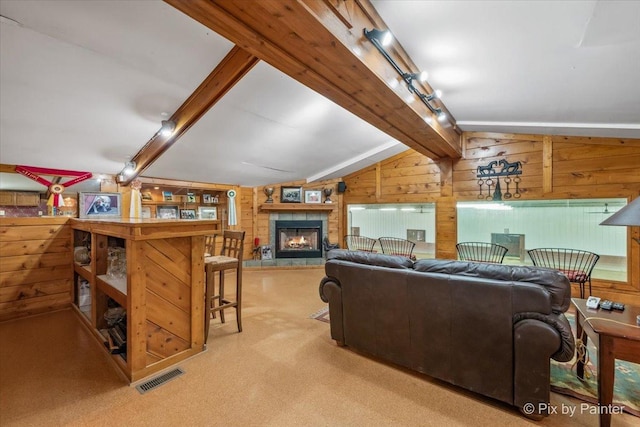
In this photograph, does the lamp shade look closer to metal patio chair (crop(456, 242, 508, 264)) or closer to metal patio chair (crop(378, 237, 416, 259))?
metal patio chair (crop(456, 242, 508, 264))

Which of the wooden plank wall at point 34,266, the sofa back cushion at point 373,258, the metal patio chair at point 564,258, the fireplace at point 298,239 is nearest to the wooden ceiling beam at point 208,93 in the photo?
the wooden plank wall at point 34,266

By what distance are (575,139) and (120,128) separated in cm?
590

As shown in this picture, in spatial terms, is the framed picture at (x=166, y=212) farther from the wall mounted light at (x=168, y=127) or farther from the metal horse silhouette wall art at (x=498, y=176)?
the metal horse silhouette wall art at (x=498, y=176)

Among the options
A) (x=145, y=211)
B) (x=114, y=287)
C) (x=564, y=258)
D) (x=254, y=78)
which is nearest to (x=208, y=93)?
(x=254, y=78)

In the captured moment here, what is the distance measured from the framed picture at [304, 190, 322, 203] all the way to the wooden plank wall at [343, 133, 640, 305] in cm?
115

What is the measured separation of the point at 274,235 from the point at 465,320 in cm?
474

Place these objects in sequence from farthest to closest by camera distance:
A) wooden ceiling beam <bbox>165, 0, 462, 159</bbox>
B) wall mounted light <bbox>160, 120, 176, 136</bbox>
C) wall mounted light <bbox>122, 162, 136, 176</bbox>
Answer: wall mounted light <bbox>122, 162, 136, 176</bbox> → wall mounted light <bbox>160, 120, 176, 136</bbox> → wooden ceiling beam <bbox>165, 0, 462, 159</bbox>

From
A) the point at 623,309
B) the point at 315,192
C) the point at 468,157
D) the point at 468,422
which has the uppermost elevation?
the point at 468,157

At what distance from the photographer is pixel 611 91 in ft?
7.67

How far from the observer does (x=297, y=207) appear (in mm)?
5965

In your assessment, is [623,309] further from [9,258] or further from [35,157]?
[35,157]

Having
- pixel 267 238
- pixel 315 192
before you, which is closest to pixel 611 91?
pixel 315 192

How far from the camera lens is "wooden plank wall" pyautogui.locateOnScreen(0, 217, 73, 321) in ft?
10.3

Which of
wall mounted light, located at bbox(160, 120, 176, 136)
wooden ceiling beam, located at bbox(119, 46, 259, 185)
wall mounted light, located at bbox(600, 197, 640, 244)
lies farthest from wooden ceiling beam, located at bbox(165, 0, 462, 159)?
wall mounted light, located at bbox(160, 120, 176, 136)
